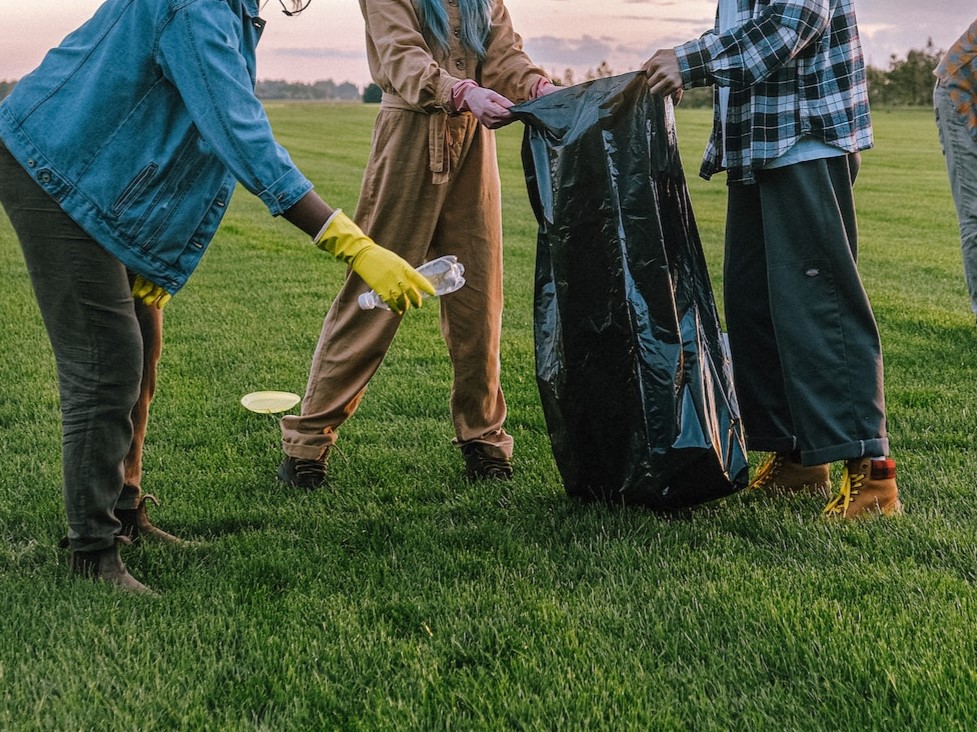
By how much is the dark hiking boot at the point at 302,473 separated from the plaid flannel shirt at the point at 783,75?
1734 mm

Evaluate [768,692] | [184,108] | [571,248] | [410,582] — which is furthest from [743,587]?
[184,108]

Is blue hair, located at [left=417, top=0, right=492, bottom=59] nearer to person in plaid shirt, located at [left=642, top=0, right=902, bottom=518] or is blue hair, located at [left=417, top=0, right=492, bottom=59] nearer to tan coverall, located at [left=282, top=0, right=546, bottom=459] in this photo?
tan coverall, located at [left=282, top=0, right=546, bottom=459]

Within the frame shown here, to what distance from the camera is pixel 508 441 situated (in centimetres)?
371

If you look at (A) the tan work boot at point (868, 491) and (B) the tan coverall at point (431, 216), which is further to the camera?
(B) the tan coverall at point (431, 216)

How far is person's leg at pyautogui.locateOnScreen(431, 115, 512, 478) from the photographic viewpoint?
353 centimetres

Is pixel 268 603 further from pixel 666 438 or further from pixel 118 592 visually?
pixel 666 438

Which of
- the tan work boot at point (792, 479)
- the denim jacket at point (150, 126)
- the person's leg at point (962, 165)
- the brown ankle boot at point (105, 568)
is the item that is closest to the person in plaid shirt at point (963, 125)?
the person's leg at point (962, 165)

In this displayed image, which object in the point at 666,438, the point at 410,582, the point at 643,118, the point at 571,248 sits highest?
the point at 643,118

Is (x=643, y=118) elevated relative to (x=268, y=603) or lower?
Result: elevated

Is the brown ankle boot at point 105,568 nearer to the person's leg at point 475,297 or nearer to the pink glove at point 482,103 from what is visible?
the person's leg at point 475,297

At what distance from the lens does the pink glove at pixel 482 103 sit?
10.1 feet

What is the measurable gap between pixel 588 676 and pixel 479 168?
190cm

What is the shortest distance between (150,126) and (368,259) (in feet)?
2.04

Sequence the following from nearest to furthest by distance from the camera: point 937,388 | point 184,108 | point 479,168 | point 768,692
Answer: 1. point 768,692
2. point 184,108
3. point 479,168
4. point 937,388
